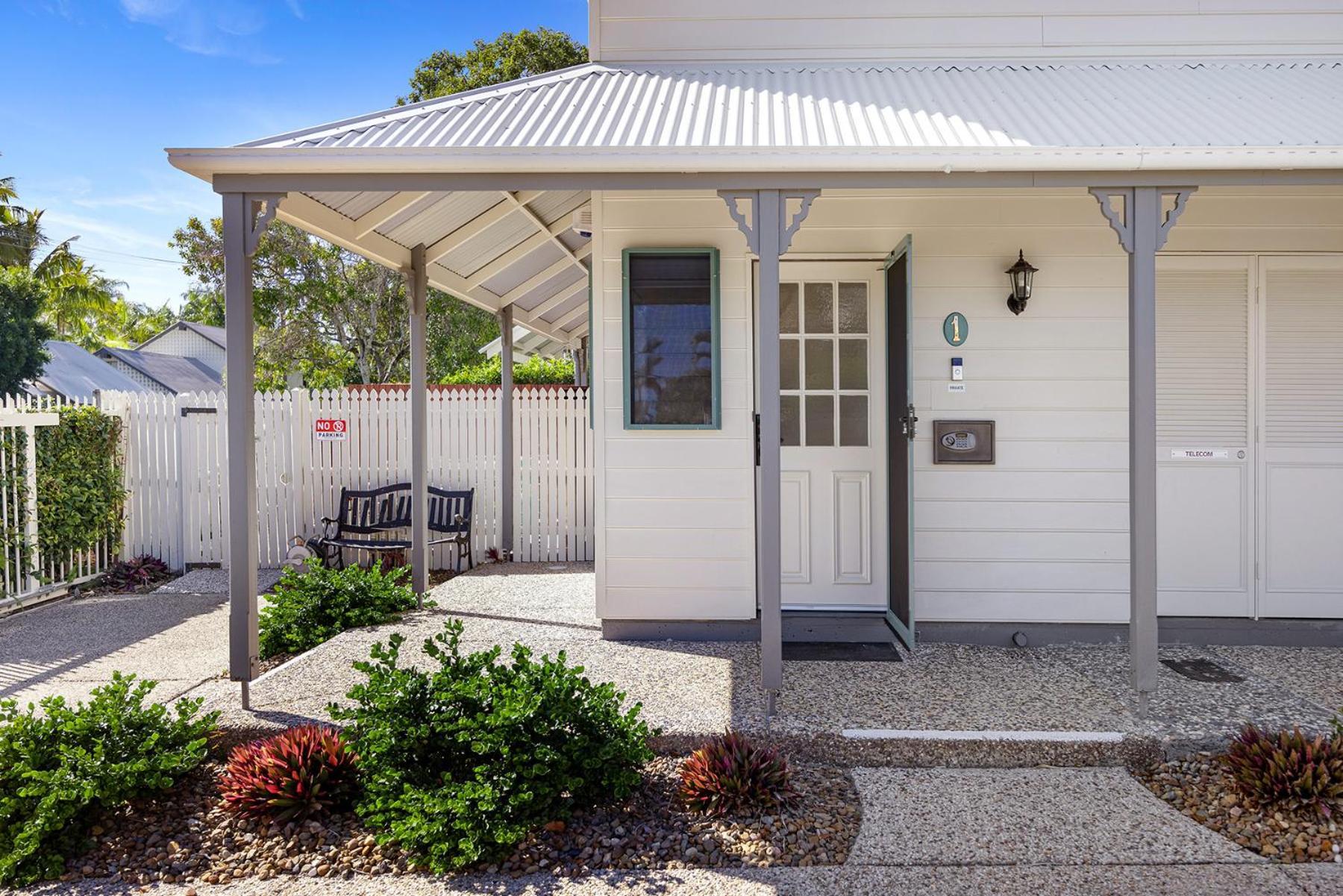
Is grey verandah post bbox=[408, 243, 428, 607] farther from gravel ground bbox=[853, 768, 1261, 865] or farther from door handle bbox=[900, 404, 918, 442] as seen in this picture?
gravel ground bbox=[853, 768, 1261, 865]

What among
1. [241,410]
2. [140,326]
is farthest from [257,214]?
[140,326]

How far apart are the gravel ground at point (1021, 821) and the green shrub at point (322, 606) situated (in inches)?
134

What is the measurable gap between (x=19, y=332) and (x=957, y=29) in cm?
1742

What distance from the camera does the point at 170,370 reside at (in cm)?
2556

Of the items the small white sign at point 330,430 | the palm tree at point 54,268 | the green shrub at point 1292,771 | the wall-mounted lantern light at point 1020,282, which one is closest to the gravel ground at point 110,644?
the small white sign at point 330,430

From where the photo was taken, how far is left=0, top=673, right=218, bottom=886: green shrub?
2.60 metres

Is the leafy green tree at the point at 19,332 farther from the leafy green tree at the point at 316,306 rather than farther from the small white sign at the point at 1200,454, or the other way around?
the small white sign at the point at 1200,454

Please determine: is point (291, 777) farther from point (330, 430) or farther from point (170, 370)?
point (170, 370)

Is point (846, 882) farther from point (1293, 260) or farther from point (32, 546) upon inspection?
point (32, 546)

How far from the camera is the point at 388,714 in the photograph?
294cm

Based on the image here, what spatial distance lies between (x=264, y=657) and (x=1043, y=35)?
6208 mm

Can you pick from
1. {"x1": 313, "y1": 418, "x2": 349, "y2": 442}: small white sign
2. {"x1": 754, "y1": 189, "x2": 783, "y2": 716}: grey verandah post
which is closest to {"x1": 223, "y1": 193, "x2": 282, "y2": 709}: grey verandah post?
{"x1": 754, "y1": 189, "x2": 783, "y2": 716}: grey verandah post

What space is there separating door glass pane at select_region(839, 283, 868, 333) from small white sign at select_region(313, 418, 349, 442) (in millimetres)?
5043

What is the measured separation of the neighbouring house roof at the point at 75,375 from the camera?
639 inches
